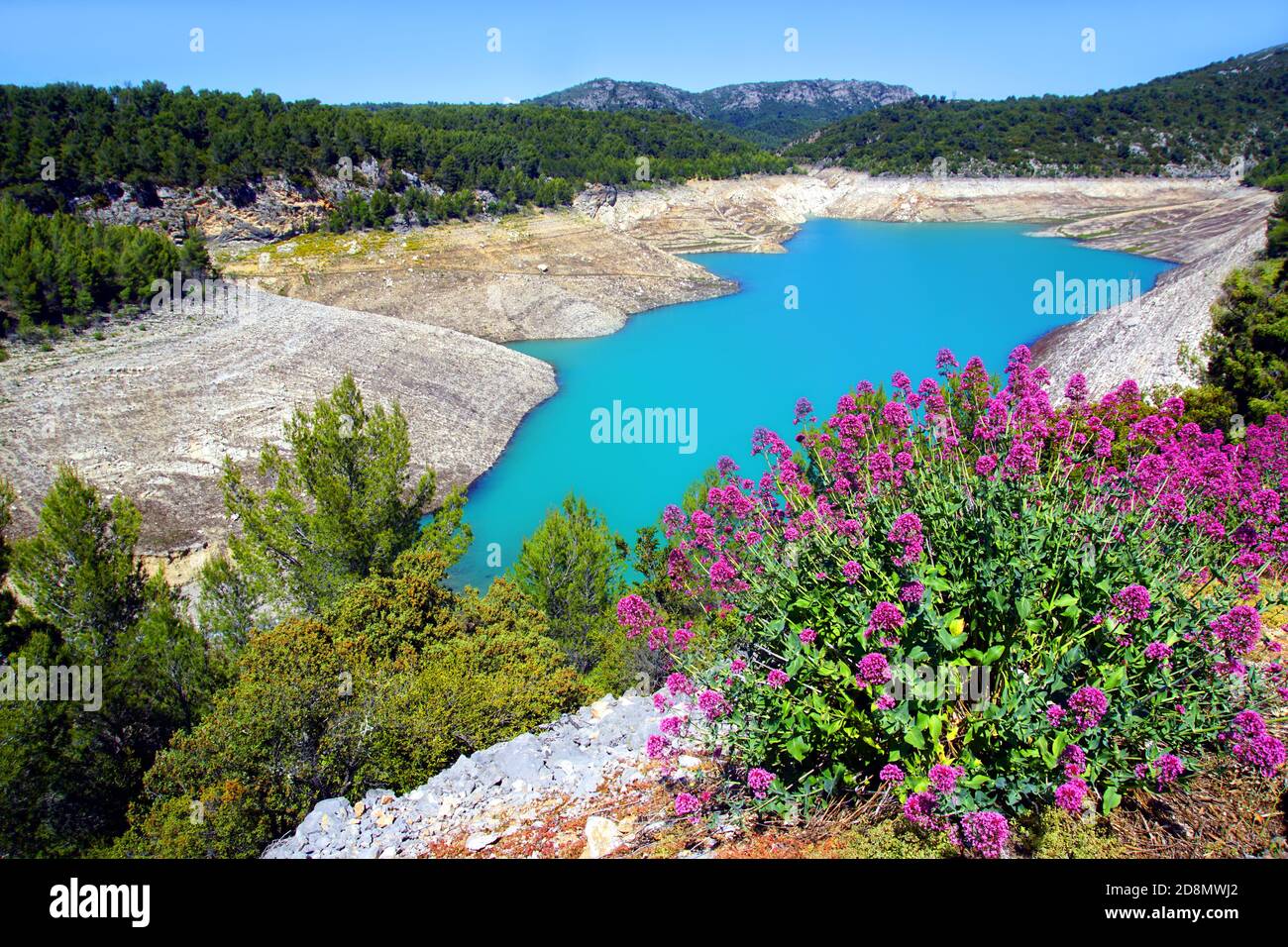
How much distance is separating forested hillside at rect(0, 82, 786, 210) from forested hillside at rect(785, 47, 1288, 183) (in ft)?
177

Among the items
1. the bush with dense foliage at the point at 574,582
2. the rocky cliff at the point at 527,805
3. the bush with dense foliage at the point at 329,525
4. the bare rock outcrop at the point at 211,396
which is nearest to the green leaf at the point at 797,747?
the rocky cliff at the point at 527,805

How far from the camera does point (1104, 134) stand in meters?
106

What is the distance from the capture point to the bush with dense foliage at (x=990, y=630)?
13.9 feet

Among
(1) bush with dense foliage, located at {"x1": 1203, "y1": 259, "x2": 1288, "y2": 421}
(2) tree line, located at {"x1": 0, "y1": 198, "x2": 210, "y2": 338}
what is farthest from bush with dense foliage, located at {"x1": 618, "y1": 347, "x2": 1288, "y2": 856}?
(2) tree line, located at {"x1": 0, "y1": 198, "x2": 210, "y2": 338}

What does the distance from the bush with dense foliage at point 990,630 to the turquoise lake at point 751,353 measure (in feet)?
61.2

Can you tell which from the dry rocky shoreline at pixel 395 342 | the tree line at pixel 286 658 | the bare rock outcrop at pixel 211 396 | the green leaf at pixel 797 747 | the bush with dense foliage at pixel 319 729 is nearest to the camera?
the green leaf at pixel 797 747

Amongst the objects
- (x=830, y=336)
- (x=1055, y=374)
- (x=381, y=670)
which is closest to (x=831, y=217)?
(x=830, y=336)

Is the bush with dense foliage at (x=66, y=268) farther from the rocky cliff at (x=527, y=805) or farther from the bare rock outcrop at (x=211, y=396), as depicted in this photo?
the rocky cliff at (x=527, y=805)

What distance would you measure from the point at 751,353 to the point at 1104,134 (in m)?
92.9

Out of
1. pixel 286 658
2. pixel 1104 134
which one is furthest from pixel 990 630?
pixel 1104 134

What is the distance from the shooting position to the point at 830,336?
49.3 m

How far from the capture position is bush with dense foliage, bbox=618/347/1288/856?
4.23 meters
